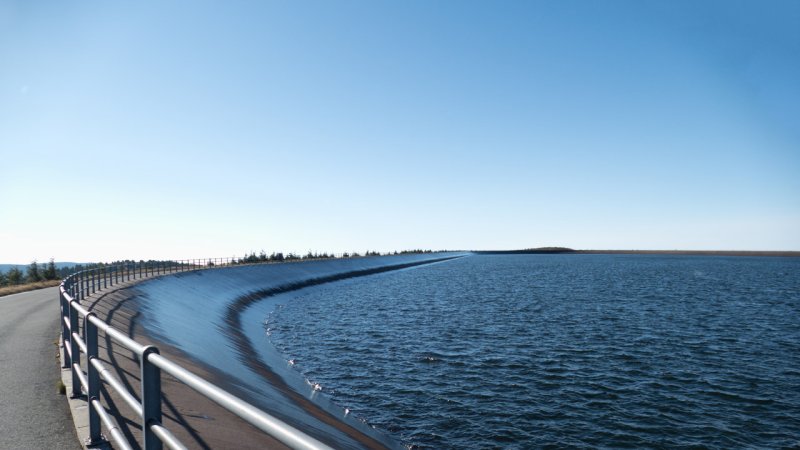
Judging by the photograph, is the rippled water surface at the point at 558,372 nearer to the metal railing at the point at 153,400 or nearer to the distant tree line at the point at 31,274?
the metal railing at the point at 153,400

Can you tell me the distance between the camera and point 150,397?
12.2 ft

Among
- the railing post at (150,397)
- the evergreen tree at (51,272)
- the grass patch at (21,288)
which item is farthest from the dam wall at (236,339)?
the evergreen tree at (51,272)

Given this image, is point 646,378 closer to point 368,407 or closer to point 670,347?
point 670,347

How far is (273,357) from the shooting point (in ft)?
73.0

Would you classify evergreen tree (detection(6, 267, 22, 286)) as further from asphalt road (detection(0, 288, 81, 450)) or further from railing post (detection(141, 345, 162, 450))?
railing post (detection(141, 345, 162, 450))

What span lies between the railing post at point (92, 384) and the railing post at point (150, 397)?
9.76 feet

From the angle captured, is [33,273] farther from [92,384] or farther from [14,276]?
[92,384]

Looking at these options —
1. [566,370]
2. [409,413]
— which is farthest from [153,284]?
[566,370]

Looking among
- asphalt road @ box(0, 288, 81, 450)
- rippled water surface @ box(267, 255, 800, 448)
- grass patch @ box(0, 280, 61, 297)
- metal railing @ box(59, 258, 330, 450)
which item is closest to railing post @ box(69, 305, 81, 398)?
metal railing @ box(59, 258, 330, 450)

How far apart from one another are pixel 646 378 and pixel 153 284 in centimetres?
3083

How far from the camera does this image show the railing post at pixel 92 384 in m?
6.09

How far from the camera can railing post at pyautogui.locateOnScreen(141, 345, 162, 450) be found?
12.0 ft

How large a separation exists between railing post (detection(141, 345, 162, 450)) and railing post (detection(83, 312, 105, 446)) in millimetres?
2976

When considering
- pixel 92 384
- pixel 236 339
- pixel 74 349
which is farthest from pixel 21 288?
pixel 92 384
